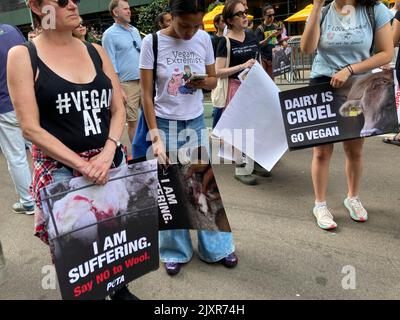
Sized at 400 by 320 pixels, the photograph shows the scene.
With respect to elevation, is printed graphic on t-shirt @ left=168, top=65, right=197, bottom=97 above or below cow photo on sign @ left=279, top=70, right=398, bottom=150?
above

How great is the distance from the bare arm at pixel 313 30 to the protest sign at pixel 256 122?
0.39m

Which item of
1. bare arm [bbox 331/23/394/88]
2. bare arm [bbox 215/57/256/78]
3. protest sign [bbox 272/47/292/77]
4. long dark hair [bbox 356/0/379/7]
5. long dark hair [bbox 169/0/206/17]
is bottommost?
protest sign [bbox 272/47/292/77]

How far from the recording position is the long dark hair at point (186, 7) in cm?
225

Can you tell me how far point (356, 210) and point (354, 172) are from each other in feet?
1.04

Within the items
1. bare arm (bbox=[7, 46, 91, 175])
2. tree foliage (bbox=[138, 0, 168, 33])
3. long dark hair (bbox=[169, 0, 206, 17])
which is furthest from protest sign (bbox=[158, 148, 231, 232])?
tree foliage (bbox=[138, 0, 168, 33])

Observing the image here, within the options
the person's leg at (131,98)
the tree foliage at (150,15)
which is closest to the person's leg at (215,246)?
the person's leg at (131,98)

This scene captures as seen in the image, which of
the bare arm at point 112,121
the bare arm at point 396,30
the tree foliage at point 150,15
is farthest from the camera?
the tree foliage at point 150,15

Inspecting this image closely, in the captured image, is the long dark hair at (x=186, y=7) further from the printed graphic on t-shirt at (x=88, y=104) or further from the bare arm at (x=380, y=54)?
the bare arm at (x=380, y=54)

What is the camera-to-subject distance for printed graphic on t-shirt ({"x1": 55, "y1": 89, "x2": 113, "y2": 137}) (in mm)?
1855

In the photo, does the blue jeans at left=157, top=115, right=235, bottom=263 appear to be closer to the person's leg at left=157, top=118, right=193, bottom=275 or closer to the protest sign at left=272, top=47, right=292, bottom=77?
the person's leg at left=157, top=118, right=193, bottom=275

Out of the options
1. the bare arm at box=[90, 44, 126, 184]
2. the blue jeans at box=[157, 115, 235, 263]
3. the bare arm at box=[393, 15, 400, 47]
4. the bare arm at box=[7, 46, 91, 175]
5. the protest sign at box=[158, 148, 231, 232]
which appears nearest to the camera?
the bare arm at box=[7, 46, 91, 175]

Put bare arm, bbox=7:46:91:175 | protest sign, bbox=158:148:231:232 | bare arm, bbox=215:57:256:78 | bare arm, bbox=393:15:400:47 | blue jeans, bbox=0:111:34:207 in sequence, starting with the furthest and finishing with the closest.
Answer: bare arm, bbox=393:15:400:47 < bare arm, bbox=215:57:256:78 < blue jeans, bbox=0:111:34:207 < protest sign, bbox=158:148:231:232 < bare arm, bbox=7:46:91:175

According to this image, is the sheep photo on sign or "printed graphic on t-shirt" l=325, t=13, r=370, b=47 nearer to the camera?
the sheep photo on sign

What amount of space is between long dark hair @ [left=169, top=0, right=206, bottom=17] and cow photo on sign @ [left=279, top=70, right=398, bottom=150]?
1027 mm
